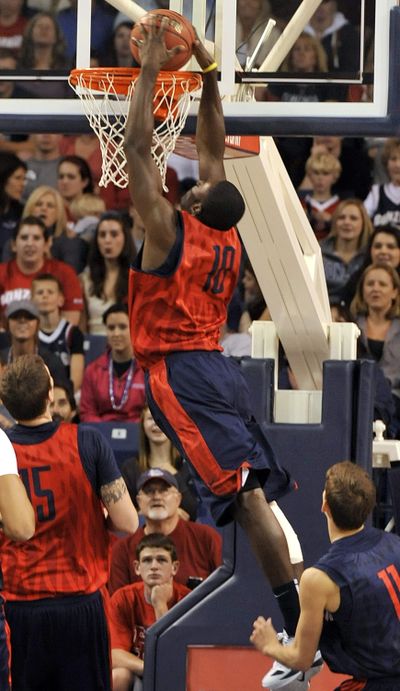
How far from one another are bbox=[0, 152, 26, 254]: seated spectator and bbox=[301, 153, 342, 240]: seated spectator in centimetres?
230

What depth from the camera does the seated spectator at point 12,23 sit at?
10.8 metres

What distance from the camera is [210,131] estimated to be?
5652 millimetres

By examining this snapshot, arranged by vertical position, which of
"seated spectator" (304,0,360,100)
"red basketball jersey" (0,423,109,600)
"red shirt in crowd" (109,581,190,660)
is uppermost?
"seated spectator" (304,0,360,100)

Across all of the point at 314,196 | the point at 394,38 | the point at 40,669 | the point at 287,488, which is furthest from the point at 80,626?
the point at 314,196

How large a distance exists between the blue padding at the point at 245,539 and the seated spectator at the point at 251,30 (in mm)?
1466

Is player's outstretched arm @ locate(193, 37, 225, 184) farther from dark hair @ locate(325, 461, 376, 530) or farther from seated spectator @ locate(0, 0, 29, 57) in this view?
seated spectator @ locate(0, 0, 29, 57)

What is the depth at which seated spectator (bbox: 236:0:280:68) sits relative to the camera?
6.65 metres

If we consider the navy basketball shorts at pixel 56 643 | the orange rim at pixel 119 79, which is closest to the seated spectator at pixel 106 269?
the orange rim at pixel 119 79

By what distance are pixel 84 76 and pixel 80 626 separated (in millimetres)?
2246

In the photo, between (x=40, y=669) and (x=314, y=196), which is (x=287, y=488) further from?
(x=314, y=196)

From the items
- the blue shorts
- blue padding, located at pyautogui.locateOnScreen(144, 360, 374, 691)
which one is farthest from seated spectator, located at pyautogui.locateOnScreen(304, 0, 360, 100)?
the blue shorts

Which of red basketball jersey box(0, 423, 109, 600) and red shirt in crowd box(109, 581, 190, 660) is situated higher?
red basketball jersey box(0, 423, 109, 600)

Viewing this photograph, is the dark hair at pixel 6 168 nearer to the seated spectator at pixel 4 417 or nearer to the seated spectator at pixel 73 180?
the seated spectator at pixel 73 180

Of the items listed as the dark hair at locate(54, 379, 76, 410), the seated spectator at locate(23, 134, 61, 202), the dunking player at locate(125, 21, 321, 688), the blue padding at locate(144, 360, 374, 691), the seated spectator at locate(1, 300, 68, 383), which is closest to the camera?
the dunking player at locate(125, 21, 321, 688)
